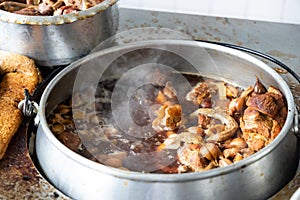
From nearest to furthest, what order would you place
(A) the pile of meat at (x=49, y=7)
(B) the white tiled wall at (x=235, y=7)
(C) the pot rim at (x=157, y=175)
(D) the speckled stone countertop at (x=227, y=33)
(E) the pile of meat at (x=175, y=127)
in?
(C) the pot rim at (x=157, y=175), (E) the pile of meat at (x=175, y=127), (D) the speckled stone countertop at (x=227, y=33), (A) the pile of meat at (x=49, y=7), (B) the white tiled wall at (x=235, y=7)

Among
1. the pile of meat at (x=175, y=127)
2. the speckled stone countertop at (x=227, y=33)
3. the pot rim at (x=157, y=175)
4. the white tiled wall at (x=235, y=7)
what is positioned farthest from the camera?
the white tiled wall at (x=235, y=7)

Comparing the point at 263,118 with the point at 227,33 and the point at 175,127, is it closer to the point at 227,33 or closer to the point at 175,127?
the point at 175,127

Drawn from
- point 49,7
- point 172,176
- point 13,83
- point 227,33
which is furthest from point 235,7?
point 172,176

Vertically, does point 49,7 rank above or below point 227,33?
above

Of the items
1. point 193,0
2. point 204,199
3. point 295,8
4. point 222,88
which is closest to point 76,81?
point 222,88

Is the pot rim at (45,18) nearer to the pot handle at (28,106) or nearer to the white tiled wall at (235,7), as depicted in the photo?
the pot handle at (28,106)

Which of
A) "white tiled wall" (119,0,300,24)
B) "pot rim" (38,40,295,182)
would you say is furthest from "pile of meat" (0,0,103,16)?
"white tiled wall" (119,0,300,24)

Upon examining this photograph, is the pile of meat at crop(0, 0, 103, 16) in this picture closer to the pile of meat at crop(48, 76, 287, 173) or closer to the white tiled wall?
the pile of meat at crop(48, 76, 287, 173)

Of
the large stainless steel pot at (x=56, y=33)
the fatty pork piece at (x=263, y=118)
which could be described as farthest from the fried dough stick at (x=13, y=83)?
the fatty pork piece at (x=263, y=118)
